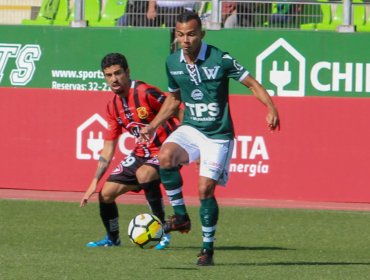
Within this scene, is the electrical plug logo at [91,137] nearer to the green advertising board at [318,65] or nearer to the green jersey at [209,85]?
the green advertising board at [318,65]

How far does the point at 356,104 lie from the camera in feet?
51.7

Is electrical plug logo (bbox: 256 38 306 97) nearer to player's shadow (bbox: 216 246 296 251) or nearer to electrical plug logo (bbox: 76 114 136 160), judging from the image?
electrical plug logo (bbox: 76 114 136 160)

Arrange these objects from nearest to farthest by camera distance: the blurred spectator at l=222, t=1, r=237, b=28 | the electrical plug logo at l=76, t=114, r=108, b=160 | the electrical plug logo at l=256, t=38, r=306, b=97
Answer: the electrical plug logo at l=76, t=114, r=108, b=160 → the electrical plug logo at l=256, t=38, r=306, b=97 → the blurred spectator at l=222, t=1, r=237, b=28

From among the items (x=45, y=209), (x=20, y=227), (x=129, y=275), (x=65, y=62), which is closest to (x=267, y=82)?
(x=65, y=62)

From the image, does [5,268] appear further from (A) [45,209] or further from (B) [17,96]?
(B) [17,96]

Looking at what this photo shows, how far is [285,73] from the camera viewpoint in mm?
18219

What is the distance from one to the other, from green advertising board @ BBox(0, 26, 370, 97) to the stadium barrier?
0.05 feet

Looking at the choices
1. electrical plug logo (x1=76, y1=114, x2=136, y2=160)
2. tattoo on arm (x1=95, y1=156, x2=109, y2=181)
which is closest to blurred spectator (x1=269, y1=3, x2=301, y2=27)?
electrical plug logo (x1=76, y1=114, x2=136, y2=160)

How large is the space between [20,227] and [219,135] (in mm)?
3919

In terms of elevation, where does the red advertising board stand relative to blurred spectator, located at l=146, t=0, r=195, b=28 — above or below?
below

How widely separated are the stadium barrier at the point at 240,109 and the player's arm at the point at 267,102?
251 inches

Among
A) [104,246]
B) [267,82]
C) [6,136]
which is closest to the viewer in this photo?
[104,246]

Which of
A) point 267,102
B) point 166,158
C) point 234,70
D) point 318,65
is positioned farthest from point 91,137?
point 267,102

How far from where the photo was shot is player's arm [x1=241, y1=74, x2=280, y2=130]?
Result: 909 cm
